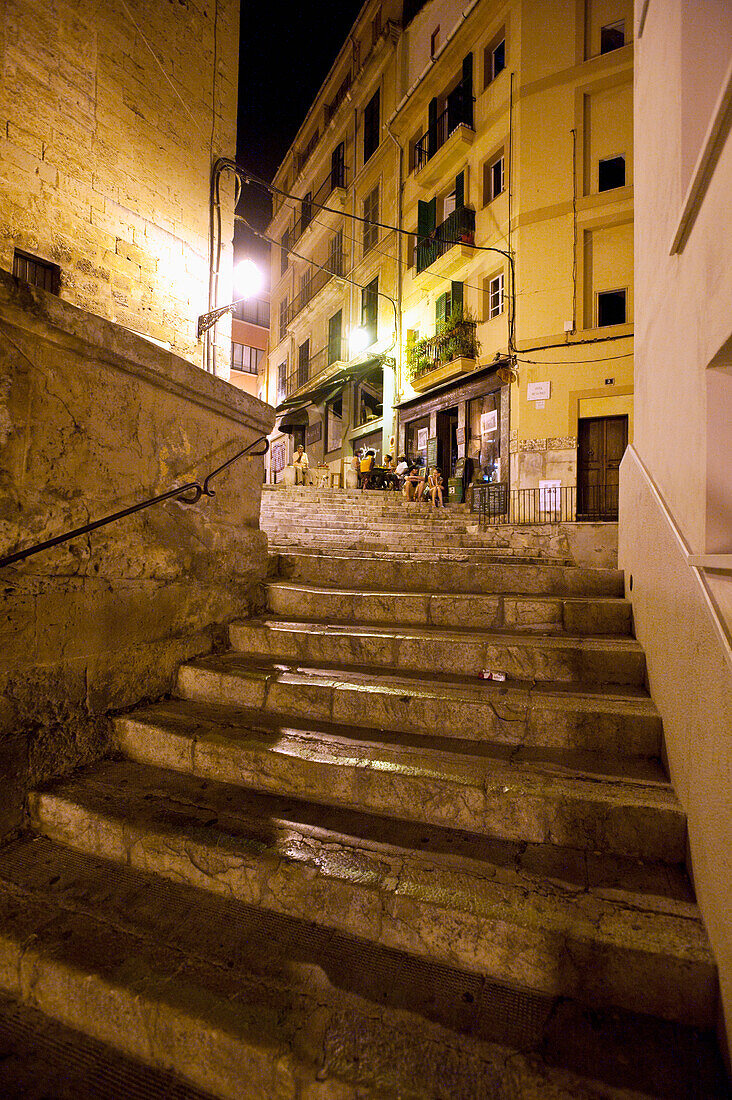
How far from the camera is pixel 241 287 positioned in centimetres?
927

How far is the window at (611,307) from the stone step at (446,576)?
1169 cm

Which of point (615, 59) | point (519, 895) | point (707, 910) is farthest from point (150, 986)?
point (615, 59)

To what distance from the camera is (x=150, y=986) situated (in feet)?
5.41

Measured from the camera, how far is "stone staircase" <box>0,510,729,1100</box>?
149 centimetres

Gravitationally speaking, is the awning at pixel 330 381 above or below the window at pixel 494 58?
below

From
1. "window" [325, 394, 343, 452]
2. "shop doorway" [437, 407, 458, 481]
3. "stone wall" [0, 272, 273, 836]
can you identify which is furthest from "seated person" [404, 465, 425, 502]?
"stone wall" [0, 272, 273, 836]

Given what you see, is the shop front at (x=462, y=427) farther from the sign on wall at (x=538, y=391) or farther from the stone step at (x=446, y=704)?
the stone step at (x=446, y=704)

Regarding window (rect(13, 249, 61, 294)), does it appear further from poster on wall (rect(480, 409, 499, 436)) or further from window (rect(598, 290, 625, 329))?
window (rect(598, 290, 625, 329))

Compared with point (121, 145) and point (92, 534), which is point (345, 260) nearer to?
point (121, 145)

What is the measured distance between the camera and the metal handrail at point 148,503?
227 centimetres

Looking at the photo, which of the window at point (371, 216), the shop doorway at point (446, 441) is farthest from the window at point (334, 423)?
the shop doorway at point (446, 441)

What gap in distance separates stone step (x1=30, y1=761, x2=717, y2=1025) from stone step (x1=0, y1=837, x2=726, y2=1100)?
2.5 inches

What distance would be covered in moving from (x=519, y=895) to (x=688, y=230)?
2.90m

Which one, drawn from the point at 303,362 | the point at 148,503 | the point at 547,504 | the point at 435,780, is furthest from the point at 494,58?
the point at 435,780
